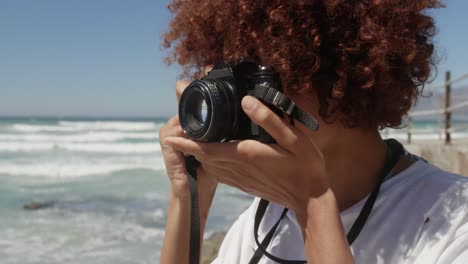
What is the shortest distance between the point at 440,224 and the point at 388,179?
0.16 meters

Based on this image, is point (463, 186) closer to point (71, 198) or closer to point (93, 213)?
point (93, 213)

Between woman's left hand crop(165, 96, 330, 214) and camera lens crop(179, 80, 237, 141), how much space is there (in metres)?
0.02

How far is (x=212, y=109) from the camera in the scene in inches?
37.3

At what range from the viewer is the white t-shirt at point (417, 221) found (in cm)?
89

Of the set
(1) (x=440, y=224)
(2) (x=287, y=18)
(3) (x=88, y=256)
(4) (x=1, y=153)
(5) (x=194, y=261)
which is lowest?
(4) (x=1, y=153)

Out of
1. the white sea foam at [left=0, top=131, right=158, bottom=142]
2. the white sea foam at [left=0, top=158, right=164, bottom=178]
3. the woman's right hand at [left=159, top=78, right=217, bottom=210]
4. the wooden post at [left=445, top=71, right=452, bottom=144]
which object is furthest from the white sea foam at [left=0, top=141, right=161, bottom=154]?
the woman's right hand at [left=159, top=78, right=217, bottom=210]

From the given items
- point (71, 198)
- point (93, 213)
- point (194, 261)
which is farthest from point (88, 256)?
point (194, 261)

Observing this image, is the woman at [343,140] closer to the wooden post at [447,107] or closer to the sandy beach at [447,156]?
the sandy beach at [447,156]

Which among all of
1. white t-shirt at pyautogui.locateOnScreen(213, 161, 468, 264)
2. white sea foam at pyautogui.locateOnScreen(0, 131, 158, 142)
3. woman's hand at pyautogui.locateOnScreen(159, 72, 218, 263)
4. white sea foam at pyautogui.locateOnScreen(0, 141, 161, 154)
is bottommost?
white sea foam at pyautogui.locateOnScreen(0, 131, 158, 142)

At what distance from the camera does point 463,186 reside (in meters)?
0.98

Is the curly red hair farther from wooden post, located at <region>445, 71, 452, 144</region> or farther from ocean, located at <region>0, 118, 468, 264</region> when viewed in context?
wooden post, located at <region>445, 71, 452, 144</region>

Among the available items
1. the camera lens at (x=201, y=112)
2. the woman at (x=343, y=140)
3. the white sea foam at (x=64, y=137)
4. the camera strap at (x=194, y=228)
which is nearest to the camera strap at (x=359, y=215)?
the woman at (x=343, y=140)

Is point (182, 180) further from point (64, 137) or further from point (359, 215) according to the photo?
point (64, 137)

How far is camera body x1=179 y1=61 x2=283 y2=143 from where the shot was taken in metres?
0.94
